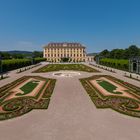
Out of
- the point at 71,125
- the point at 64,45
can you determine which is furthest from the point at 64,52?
the point at 71,125

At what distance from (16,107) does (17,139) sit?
411 cm

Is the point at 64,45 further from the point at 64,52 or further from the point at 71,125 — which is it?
the point at 71,125

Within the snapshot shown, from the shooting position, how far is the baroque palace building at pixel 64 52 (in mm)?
117875

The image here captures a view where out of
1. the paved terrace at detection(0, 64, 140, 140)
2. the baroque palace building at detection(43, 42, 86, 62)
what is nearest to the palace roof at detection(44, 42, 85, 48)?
the baroque palace building at detection(43, 42, 86, 62)

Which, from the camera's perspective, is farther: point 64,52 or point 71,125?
point 64,52

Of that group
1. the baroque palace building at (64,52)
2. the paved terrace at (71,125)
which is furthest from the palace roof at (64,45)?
the paved terrace at (71,125)

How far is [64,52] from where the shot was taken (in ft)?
390

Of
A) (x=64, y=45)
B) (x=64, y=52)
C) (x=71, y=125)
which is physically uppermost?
(x=64, y=45)

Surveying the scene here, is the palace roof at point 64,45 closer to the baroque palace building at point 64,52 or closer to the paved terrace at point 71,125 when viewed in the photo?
the baroque palace building at point 64,52

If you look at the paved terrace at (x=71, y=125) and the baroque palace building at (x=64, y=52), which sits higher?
the baroque palace building at (x=64, y=52)

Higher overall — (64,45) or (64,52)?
(64,45)

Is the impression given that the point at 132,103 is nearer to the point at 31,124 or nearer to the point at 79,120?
the point at 79,120

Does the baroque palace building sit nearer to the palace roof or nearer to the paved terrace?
the palace roof

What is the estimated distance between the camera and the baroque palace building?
118m
